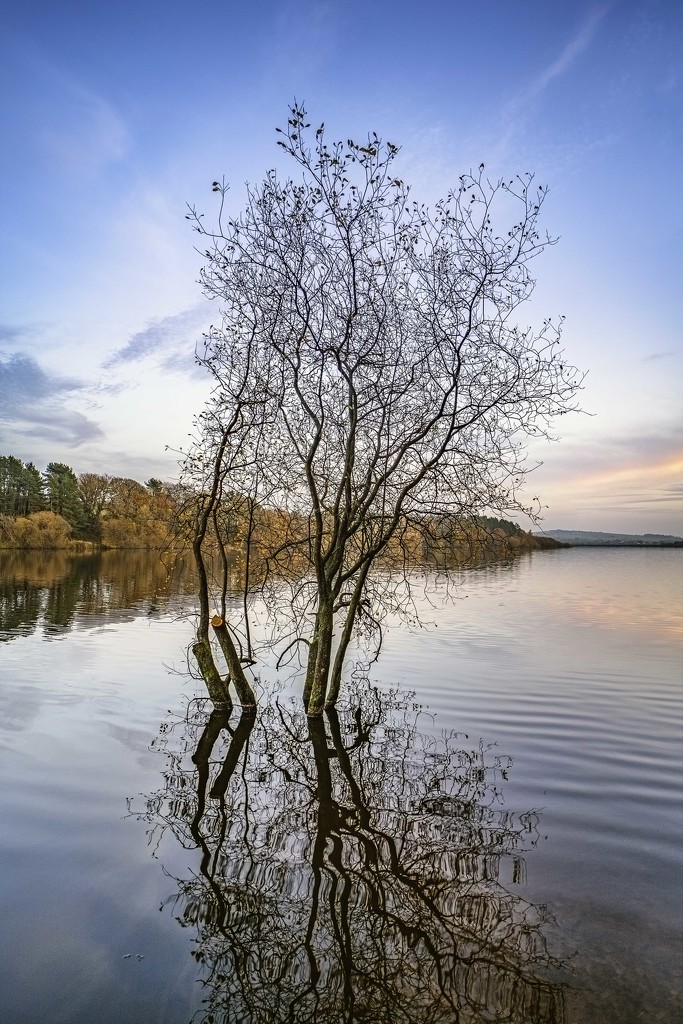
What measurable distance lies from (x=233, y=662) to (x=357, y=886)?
607 cm

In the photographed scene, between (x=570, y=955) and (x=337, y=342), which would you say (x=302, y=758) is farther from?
(x=337, y=342)

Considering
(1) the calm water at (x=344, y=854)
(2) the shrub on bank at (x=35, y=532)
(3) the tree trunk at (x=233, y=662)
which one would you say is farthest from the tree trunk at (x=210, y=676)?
(2) the shrub on bank at (x=35, y=532)

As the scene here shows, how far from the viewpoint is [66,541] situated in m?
85.8

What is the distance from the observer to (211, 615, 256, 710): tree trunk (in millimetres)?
11070

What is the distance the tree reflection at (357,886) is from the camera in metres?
4.25

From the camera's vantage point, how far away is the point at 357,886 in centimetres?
559

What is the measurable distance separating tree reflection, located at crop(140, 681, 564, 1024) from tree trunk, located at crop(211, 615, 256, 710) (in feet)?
5.96

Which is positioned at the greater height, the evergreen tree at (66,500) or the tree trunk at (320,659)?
the evergreen tree at (66,500)

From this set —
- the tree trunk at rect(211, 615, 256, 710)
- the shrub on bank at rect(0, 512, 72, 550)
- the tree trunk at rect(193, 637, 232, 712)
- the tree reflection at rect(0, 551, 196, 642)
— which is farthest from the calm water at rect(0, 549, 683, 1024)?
the shrub on bank at rect(0, 512, 72, 550)

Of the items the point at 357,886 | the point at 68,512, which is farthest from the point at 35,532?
the point at 357,886

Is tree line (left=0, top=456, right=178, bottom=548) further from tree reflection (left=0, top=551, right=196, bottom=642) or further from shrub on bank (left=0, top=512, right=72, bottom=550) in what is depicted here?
tree reflection (left=0, top=551, right=196, bottom=642)

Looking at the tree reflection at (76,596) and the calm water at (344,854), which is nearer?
the calm water at (344,854)

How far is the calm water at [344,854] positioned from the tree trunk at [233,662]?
0.64m

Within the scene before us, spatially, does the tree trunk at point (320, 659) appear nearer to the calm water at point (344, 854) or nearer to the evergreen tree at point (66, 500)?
the calm water at point (344, 854)
